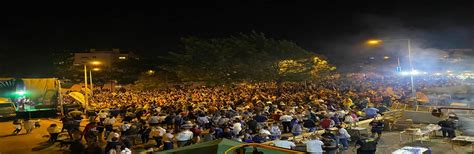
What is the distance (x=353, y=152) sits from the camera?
12.6 m

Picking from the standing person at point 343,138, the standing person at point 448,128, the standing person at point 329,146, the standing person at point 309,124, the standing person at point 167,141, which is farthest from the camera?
the standing person at point 309,124

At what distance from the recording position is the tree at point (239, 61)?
1166 inches

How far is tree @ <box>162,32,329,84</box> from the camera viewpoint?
97.1 ft

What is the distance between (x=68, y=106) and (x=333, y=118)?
794 inches

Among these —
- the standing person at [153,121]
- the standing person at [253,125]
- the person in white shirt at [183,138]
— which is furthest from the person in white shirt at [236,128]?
the standing person at [153,121]

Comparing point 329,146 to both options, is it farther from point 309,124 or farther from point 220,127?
point 220,127

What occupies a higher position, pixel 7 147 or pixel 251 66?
pixel 251 66

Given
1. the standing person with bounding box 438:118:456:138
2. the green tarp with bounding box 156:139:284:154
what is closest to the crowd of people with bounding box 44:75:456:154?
the standing person with bounding box 438:118:456:138

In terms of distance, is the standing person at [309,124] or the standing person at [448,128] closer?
the standing person at [448,128]

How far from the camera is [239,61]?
30234 millimetres

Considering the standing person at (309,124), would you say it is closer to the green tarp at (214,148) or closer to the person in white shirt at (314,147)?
the person in white shirt at (314,147)

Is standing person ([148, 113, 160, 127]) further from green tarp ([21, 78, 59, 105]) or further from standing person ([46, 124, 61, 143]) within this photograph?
green tarp ([21, 78, 59, 105])

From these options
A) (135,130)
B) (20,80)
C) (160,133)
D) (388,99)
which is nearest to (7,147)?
(135,130)

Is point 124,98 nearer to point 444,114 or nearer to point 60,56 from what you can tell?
point 444,114
